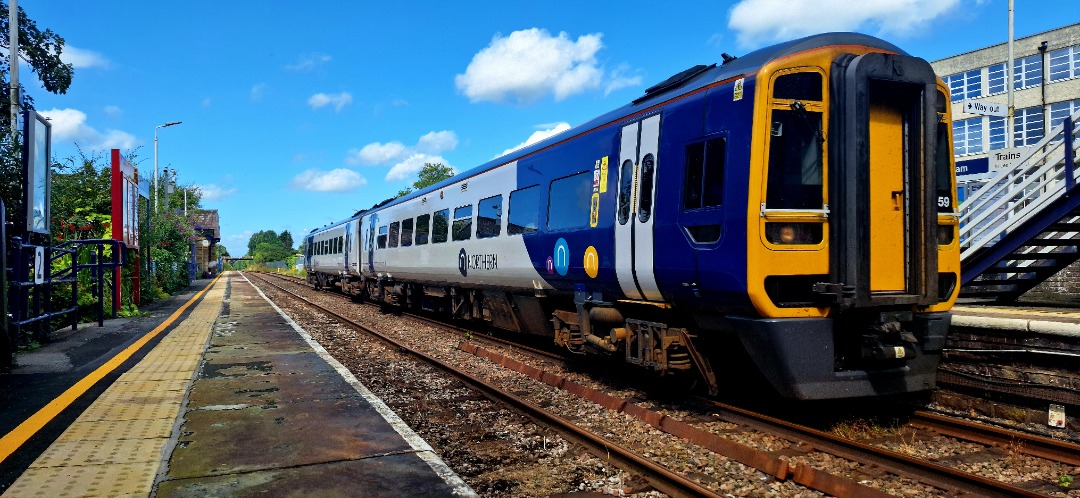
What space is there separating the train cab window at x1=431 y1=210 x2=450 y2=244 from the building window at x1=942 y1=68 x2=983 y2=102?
28641 mm

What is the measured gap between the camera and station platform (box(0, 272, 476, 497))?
4.09m

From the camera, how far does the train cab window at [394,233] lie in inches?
622

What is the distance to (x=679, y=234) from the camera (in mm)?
5637

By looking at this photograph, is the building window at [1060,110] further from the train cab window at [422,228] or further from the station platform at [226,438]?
the station platform at [226,438]

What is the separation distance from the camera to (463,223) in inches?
444

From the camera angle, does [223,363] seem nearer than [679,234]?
No

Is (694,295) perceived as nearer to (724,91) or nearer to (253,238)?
(724,91)

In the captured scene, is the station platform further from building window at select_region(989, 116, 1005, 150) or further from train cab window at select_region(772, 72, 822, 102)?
building window at select_region(989, 116, 1005, 150)

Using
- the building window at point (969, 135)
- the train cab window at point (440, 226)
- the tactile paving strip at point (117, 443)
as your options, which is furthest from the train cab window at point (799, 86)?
the building window at point (969, 135)

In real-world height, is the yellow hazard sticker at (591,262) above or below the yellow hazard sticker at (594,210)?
below

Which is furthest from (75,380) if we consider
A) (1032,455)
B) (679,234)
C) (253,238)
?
(253,238)

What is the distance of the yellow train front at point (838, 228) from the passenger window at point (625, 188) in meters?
1.17

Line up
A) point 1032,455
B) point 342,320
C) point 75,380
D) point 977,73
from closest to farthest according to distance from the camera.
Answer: point 1032,455 < point 75,380 < point 342,320 < point 977,73

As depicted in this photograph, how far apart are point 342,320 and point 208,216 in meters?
72.8
